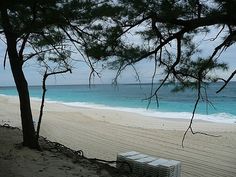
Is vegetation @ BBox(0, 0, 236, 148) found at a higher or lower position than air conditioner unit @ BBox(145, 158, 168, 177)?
higher

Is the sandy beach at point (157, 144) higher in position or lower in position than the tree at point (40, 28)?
lower

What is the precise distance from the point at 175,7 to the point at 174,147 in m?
7.23

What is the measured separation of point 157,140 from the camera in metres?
12.5

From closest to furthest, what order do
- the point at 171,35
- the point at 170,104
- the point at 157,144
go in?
the point at 171,35, the point at 157,144, the point at 170,104

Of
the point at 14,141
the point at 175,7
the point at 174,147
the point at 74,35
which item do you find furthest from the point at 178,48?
the point at 174,147

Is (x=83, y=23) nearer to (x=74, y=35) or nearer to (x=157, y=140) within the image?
(x=74, y=35)

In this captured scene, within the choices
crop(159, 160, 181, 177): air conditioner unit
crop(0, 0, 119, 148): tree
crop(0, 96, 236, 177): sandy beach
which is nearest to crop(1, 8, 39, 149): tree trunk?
crop(0, 0, 119, 148): tree

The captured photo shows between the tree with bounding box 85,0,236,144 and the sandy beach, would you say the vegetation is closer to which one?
the tree with bounding box 85,0,236,144

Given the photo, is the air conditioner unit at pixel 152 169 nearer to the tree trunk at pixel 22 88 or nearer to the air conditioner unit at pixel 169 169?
the air conditioner unit at pixel 169 169

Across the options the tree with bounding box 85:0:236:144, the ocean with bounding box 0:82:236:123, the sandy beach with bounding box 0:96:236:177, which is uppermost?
the tree with bounding box 85:0:236:144

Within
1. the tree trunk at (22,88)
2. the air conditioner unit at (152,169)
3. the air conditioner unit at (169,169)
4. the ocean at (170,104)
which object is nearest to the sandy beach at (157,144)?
the ocean at (170,104)

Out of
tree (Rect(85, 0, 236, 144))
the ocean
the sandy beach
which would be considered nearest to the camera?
tree (Rect(85, 0, 236, 144))

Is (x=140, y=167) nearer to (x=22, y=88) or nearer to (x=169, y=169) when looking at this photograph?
(x=169, y=169)

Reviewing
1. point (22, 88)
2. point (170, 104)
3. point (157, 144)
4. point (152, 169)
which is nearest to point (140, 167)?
point (152, 169)
